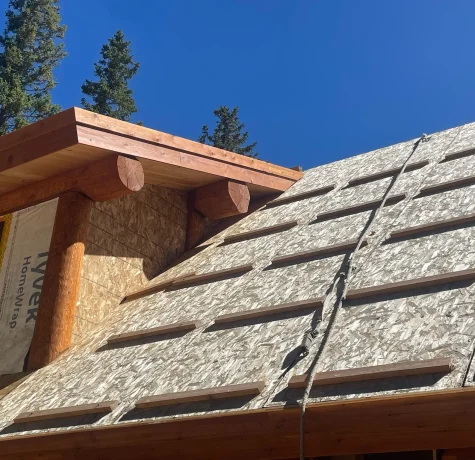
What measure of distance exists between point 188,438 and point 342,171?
228 inches

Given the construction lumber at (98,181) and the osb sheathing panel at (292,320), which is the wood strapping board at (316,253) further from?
the construction lumber at (98,181)

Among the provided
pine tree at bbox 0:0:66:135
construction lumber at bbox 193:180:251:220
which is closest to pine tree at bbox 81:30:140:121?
pine tree at bbox 0:0:66:135

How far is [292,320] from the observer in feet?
18.7

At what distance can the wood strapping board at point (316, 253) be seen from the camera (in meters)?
6.82

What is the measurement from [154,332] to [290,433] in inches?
101

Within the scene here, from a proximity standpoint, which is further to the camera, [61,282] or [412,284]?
[61,282]

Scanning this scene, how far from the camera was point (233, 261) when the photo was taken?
795 cm

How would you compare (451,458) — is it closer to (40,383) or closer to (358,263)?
(358,263)

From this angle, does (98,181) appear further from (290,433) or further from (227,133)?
(227,133)

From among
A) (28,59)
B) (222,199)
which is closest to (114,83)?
(28,59)

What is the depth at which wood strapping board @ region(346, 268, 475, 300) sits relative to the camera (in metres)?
5.10

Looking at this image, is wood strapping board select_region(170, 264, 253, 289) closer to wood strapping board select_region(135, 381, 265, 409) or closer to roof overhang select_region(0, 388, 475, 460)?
wood strapping board select_region(135, 381, 265, 409)

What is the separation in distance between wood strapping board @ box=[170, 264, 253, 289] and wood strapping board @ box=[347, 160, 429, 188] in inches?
89.7

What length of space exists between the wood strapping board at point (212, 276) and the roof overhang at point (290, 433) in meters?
2.49
